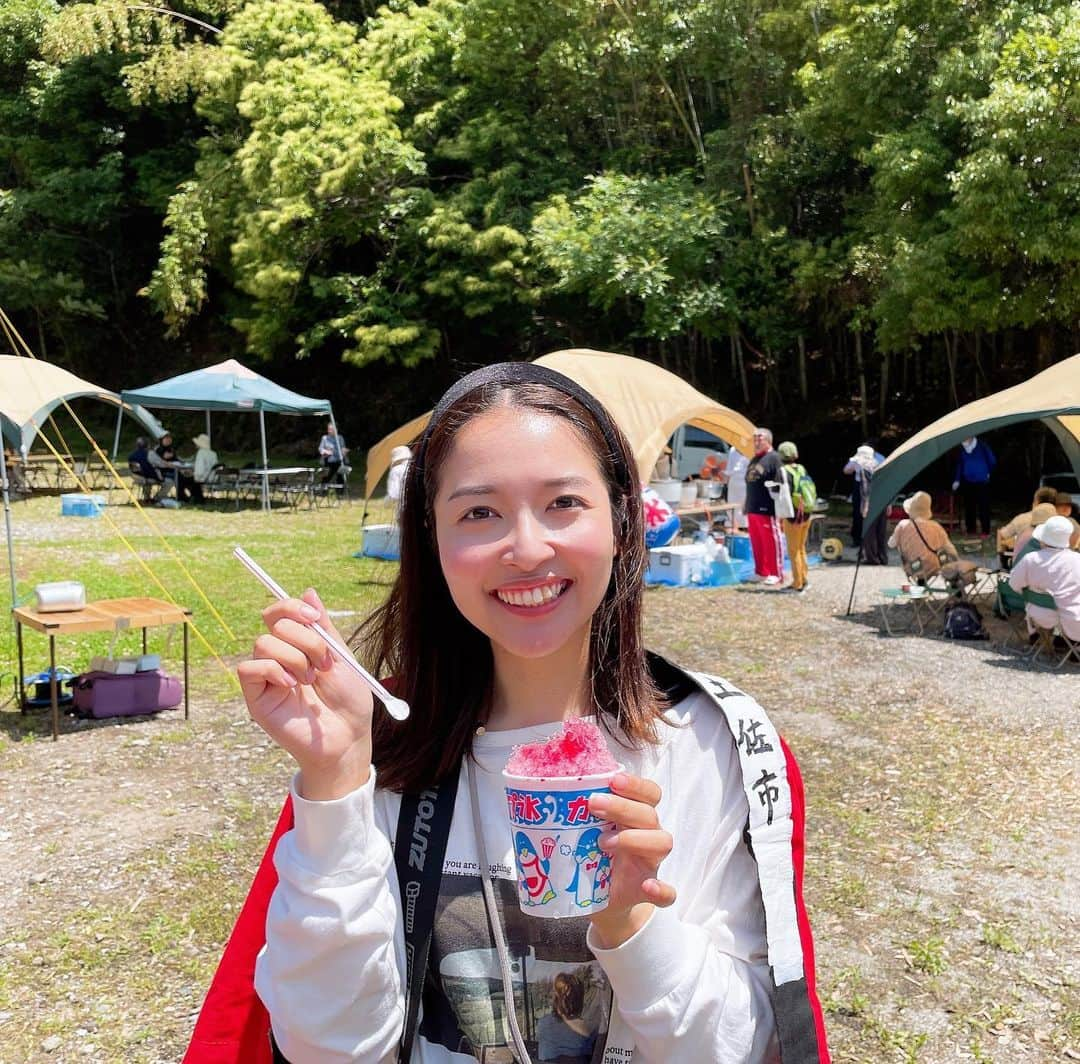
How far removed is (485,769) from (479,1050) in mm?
352

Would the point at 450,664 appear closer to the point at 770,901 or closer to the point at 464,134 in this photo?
the point at 770,901

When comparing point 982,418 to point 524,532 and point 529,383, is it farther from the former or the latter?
point 524,532

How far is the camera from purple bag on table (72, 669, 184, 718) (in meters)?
7.47

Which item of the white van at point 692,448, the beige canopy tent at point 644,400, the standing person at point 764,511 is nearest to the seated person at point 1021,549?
the standing person at point 764,511

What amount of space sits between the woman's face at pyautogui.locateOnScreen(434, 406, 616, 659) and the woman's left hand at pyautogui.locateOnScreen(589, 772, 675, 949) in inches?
11.7

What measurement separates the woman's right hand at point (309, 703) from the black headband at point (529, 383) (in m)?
0.36

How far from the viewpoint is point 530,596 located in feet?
4.71

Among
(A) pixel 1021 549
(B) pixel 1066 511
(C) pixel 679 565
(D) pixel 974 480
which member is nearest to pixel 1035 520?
(A) pixel 1021 549

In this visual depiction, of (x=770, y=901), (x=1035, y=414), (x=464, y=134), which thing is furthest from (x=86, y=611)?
(x=464, y=134)

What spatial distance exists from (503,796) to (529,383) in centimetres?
57

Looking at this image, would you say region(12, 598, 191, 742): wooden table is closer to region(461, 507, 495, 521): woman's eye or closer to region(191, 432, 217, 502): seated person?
region(461, 507, 495, 521): woman's eye

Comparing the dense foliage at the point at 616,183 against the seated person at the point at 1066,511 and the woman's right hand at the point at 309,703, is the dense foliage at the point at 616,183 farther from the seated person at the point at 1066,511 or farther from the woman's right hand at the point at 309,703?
the woman's right hand at the point at 309,703

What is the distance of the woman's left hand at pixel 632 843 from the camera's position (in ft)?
3.86

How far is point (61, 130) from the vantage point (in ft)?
111
